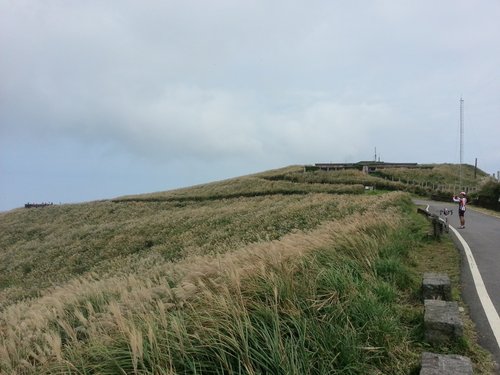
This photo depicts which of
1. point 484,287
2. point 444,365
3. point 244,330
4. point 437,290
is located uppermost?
point 244,330

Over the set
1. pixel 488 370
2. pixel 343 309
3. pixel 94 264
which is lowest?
pixel 94 264

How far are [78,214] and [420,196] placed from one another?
45945mm

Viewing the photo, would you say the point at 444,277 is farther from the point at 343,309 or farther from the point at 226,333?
the point at 226,333

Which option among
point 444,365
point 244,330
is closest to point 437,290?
point 444,365

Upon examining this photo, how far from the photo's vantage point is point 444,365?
3.79 m

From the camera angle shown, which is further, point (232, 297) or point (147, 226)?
point (147, 226)

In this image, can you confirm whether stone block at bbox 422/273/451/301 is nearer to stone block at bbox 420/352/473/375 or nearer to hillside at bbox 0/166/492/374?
hillside at bbox 0/166/492/374

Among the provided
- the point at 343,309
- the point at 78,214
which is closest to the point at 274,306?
the point at 343,309

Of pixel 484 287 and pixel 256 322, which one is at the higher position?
pixel 256 322

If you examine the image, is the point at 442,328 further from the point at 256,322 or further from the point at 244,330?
the point at 244,330

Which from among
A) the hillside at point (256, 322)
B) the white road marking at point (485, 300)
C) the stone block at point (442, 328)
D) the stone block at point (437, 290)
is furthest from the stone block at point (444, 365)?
the stone block at point (437, 290)

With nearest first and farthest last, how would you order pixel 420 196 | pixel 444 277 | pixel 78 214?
pixel 444 277
pixel 78 214
pixel 420 196

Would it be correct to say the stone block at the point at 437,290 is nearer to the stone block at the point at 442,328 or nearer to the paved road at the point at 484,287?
the paved road at the point at 484,287

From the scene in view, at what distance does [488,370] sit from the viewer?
4441 millimetres
